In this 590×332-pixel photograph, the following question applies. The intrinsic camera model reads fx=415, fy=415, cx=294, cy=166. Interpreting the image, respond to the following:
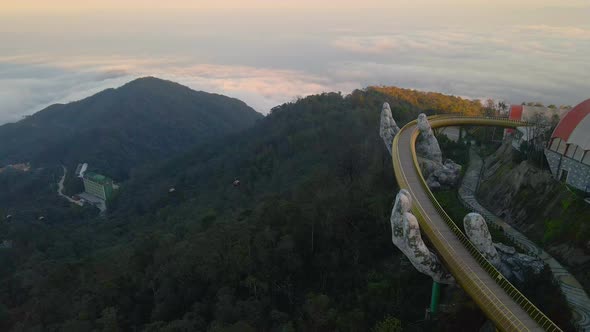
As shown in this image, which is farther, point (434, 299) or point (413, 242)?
point (434, 299)

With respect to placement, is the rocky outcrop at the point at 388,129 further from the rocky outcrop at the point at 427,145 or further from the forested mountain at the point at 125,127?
the forested mountain at the point at 125,127

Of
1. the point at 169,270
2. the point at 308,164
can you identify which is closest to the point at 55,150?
the point at 308,164

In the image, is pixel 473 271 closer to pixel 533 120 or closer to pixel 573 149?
pixel 573 149

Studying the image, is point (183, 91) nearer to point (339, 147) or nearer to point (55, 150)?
point (55, 150)

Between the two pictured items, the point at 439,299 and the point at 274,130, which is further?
the point at 274,130

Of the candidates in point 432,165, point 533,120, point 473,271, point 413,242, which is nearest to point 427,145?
point 432,165

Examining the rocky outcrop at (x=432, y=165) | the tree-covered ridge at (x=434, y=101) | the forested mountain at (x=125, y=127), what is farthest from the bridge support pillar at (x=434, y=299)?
the forested mountain at (x=125, y=127)
